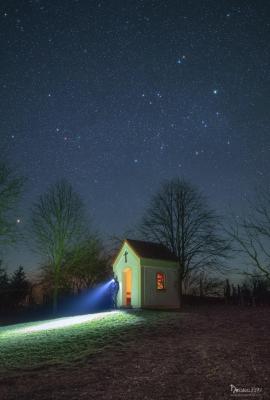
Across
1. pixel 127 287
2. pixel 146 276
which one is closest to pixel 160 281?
pixel 146 276

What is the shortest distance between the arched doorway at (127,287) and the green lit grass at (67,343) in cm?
738

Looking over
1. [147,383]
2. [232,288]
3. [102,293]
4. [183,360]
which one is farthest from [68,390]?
[102,293]

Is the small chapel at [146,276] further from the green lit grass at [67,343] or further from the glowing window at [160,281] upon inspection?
the green lit grass at [67,343]

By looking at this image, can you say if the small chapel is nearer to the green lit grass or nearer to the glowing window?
the glowing window

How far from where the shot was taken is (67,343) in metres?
14.7

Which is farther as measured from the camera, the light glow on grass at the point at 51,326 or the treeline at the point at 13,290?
the treeline at the point at 13,290

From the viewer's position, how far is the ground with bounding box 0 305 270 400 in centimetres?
843

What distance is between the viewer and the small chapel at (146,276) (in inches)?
1019

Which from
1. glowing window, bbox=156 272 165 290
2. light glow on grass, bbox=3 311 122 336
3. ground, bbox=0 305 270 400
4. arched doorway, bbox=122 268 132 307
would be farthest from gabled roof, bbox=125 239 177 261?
ground, bbox=0 305 270 400

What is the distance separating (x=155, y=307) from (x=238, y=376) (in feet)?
57.8

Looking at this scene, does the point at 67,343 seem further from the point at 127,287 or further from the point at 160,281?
the point at 127,287

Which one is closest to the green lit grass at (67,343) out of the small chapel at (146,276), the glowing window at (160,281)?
the small chapel at (146,276)

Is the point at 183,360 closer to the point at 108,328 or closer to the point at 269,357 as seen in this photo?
the point at 269,357

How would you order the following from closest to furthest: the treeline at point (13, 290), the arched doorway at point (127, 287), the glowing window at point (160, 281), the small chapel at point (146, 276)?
the small chapel at point (146, 276) < the glowing window at point (160, 281) < the arched doorway at point (127, 287) < the treeline at point (13, 290)
